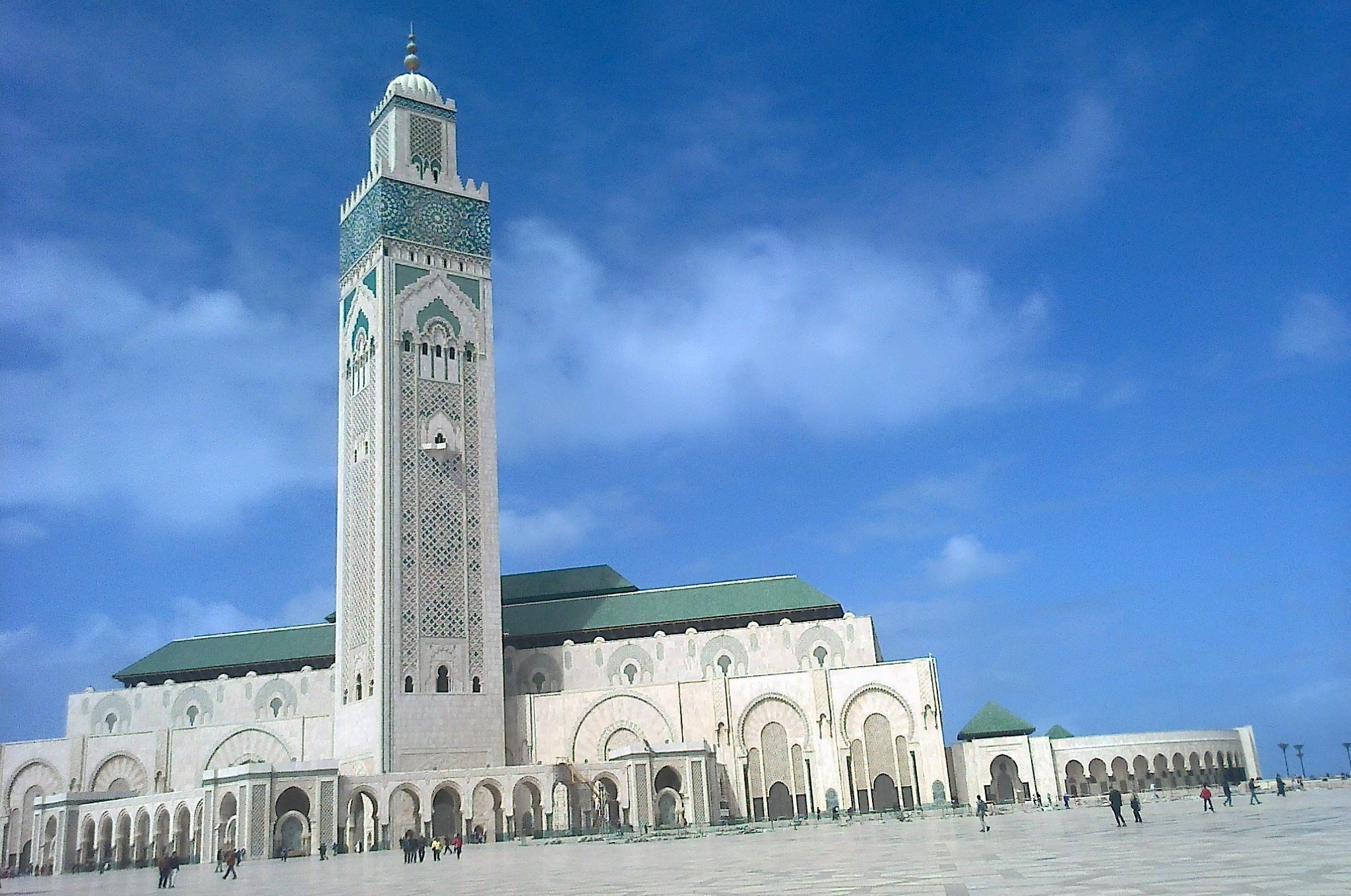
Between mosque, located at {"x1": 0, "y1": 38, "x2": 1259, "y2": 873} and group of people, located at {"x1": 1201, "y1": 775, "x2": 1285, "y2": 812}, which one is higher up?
mosque, located at {"x1": 0, "y1": 38, "x2": 1259, "y2": 873}

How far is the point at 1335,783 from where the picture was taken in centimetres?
4644

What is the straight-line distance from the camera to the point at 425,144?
42.1m

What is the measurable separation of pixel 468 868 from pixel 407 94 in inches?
1198

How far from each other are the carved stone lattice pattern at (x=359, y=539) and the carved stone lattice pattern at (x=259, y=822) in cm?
614

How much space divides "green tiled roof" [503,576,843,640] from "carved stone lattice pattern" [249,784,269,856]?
1240cm

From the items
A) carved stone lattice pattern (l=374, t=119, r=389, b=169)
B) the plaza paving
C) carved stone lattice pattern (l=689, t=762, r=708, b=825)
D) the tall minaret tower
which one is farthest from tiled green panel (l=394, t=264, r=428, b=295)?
the plaza paving

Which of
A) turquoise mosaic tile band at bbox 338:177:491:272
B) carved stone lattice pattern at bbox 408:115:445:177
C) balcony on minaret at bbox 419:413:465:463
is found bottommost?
balcony on minaret at bbox 419:413:465:463

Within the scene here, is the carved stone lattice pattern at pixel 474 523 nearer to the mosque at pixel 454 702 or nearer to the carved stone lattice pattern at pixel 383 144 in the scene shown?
the mosque at pixel 454 702

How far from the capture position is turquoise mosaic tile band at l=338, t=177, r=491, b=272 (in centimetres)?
4034

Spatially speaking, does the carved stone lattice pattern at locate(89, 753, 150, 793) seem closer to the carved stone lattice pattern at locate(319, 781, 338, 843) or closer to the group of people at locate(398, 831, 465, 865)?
the carved stone lattice pattern at locate(319, 781, 338, 843)

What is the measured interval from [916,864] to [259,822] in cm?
2426

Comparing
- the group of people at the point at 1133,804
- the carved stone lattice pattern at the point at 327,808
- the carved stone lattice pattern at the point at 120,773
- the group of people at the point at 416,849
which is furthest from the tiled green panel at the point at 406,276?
the group of people at the point at 1133,804

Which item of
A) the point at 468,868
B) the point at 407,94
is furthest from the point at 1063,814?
the point at 407,94

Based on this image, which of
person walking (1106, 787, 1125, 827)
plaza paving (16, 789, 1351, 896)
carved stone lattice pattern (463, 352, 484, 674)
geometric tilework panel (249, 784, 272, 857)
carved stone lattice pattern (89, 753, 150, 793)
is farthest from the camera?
carved stone lattice pattern (89, 753, 150, 793)
